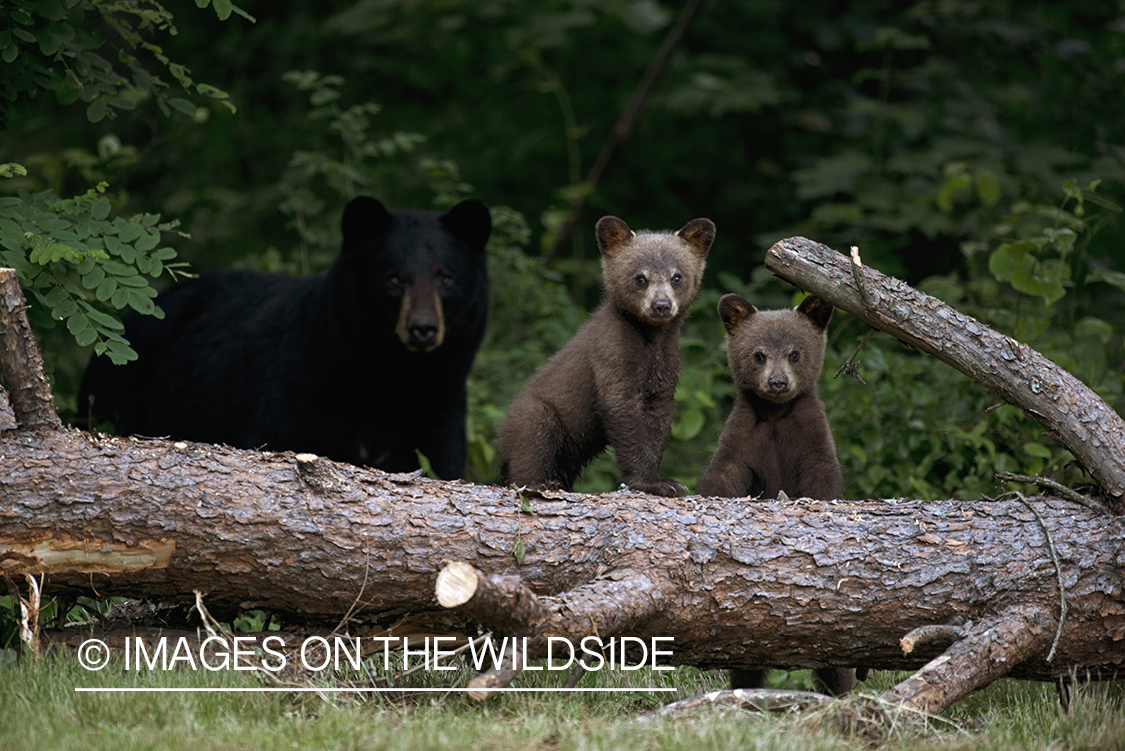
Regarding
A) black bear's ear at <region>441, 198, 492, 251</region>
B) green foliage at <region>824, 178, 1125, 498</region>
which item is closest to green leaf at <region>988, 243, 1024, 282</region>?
green foliage at <region>824, 178, 1125, 498</region>

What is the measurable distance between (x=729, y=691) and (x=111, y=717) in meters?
Result: 1.84

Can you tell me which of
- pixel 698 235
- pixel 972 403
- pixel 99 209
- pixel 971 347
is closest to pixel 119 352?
pixel 99 209

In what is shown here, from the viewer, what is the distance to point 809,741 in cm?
293

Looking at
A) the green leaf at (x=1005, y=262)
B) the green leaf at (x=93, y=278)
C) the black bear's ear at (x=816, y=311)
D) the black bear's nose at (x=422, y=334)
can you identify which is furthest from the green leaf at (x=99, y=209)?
the green leaf at (x=1005, y=262)

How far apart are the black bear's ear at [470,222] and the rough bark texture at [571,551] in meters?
2.13

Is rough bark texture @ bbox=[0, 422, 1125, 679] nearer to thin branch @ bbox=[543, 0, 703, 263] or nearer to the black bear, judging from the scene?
the black bear

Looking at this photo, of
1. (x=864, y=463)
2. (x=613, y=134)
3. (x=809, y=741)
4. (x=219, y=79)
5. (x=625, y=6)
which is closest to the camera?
(x=809, y=741)

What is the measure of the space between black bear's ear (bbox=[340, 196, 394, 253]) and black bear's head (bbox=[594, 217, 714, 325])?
1.41 m

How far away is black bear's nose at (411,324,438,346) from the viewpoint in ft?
16.2

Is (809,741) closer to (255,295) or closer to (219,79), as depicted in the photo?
(255,295)

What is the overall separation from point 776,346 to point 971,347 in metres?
0.72

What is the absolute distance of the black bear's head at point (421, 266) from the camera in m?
5.02

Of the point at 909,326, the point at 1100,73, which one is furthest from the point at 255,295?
the point at 1100,73

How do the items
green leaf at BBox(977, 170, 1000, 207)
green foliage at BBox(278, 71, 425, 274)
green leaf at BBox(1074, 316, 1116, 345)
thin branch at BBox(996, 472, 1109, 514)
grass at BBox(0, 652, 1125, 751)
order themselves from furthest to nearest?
green foliage at BBox(278, 71, 425, 274), green leaf at BBox(977, 170, 1000, 207), green leaf at BBox(1074, 316, 1116, 345), thin branch at BBox(996, 472, 1109, 514), grass at BBox(0, 652, 1125, 751)
